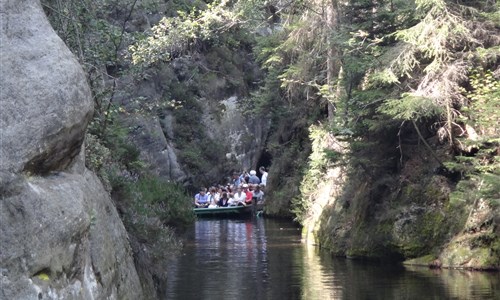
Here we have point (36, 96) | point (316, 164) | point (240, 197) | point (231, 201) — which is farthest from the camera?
point (231, 201)

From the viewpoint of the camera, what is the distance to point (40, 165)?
800cm

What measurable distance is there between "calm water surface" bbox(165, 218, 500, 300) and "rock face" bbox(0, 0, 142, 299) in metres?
7.82

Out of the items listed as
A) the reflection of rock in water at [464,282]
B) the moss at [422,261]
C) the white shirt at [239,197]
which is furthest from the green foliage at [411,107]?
the white shirt at [239,197]

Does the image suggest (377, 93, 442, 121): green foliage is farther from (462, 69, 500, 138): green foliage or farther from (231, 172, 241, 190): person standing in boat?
(231, 172, 241, 190): person standing in boat

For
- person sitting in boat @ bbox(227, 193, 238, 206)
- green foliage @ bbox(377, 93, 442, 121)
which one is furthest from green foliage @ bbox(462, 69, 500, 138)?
person sitting in boat @ bbox(227, 193, 238, 206)

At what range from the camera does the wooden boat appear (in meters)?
37.5

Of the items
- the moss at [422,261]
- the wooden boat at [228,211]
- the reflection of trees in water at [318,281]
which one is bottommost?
the reflection of trees in water at [318,281]

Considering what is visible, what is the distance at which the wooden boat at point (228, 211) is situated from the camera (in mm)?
37531

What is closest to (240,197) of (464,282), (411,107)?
(411,107)

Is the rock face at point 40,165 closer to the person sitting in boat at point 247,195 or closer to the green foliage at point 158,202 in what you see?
the green foliage at point 158,202

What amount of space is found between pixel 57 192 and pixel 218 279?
407 inches

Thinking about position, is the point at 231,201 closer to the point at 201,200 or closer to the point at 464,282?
the point at 201,200

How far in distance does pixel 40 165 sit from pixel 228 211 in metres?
30.4

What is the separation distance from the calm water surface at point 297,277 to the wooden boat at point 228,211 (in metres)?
12.3
